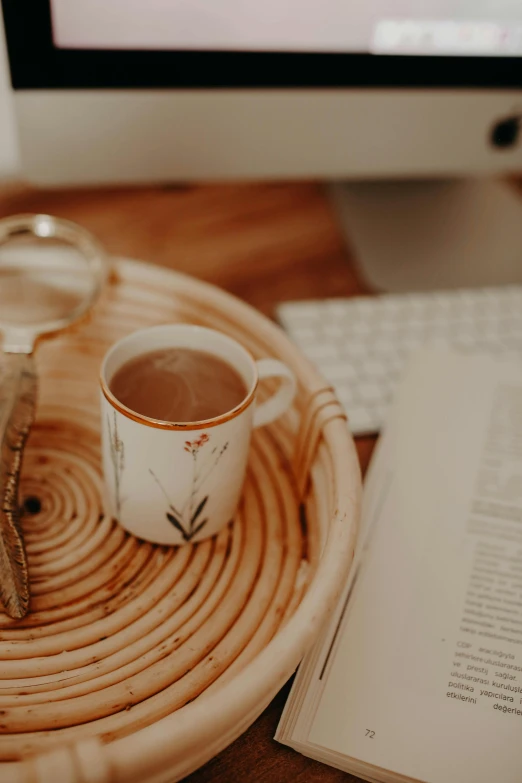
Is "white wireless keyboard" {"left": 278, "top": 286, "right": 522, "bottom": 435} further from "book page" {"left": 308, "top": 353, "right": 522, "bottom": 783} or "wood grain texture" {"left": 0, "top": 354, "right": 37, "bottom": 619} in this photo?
"wood grain texture" {"left": 0, "top": 354, "right": 37, "bottom": 619}

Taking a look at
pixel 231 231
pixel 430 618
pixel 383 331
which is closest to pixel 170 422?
pixel 430 618

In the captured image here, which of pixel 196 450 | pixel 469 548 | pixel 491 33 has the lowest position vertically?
pixel 469 548

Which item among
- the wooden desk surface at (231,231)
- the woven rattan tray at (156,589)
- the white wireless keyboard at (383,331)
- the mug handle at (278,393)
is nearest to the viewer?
the woven rattan tray at (156,589)

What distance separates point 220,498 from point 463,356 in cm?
27

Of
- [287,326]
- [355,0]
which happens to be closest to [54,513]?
[287,326]

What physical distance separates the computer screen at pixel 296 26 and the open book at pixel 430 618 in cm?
26

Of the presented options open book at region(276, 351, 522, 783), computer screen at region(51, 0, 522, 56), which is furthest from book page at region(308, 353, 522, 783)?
computer screen at region(51, 0, 522, 56)

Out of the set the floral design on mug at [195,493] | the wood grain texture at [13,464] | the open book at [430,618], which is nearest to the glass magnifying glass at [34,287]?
the wood grain texture at [13,464]

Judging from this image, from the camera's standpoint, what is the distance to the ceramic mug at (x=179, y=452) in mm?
300

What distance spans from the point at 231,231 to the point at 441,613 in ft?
1.47

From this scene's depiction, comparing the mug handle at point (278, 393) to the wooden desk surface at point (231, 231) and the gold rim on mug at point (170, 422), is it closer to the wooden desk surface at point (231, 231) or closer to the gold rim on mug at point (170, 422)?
the gold rim on mug at point (170, 422)

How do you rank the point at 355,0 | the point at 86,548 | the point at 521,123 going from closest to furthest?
the point at 86,548 → the point at 355,0 → the point at 521,123

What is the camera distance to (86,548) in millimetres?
346

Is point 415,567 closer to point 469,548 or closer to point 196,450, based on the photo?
point 469,548
